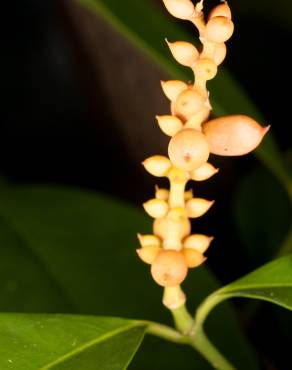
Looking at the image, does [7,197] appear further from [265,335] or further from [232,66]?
[232,66]

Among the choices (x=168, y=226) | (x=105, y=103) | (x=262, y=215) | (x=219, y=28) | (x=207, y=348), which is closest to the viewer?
(x=219, y=28)

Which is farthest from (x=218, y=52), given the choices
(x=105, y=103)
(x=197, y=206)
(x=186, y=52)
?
(x=105, y=103)

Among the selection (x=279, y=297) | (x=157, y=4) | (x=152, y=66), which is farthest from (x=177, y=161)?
(x=157, y=4)

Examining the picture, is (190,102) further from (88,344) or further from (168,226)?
(88,344)

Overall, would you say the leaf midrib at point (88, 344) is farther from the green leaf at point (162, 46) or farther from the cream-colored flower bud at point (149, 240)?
the green leaf at point (162, 46)

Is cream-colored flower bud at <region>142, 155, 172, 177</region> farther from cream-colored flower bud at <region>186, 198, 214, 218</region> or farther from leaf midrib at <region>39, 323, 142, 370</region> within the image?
leaf midrib at <region>39, 323, 142, 370</region>
